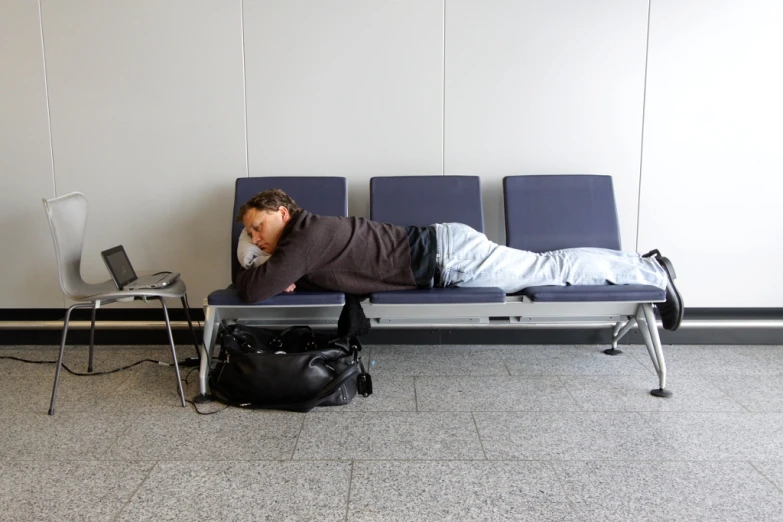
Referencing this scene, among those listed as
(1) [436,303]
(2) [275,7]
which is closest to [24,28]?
(2) [275,7]

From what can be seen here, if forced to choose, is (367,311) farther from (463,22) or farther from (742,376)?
(742,376)

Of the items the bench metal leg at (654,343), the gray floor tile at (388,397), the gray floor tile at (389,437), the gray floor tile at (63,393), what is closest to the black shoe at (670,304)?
the bench metal leg at (654,343)

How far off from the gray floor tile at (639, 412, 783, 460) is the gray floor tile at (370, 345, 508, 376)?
29.7 inches

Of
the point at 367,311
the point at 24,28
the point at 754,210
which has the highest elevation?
the point at 24,28

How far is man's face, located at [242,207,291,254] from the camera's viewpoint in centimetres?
233

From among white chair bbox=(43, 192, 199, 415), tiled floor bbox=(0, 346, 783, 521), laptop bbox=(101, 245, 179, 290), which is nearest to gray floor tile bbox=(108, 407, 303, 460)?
tiled floor bbox=(0, 346, 783, 521)

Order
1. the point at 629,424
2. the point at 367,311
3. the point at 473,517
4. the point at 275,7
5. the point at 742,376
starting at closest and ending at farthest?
the point at 473,517
the point at 629,424
the point at 367,311
the point at 742,376
the point at 275,7

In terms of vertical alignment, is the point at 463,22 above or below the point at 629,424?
above

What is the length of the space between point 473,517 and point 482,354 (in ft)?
4.66

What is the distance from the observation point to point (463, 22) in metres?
2.89

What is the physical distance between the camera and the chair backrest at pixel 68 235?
2373 millimetres

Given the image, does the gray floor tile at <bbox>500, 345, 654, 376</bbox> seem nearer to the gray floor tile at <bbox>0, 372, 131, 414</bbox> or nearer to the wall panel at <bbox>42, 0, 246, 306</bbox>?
the wall panel at <bbox>42, 0, 246, 306</bbox>

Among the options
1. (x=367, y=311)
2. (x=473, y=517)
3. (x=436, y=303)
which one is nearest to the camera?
(x=473, y=517)

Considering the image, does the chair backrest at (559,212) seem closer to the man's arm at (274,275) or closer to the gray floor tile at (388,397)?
the gray floor tile at (388,397)
